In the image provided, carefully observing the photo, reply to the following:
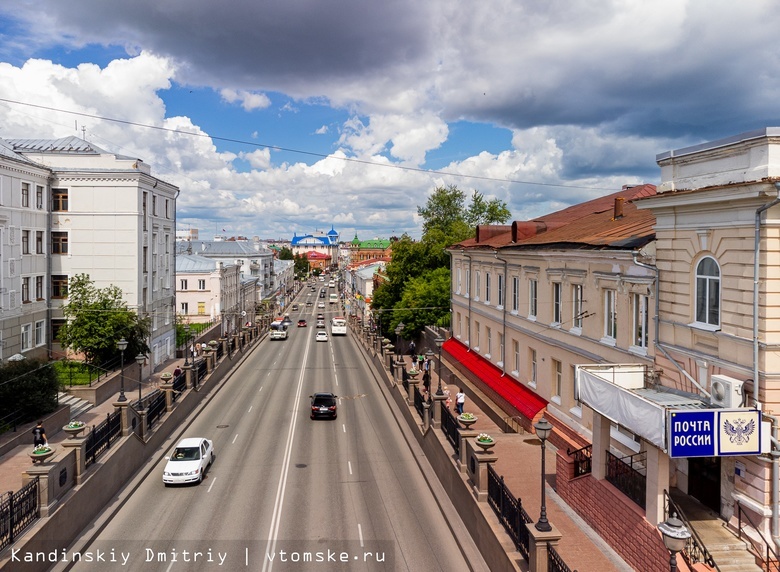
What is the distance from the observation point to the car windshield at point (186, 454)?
68.2 feet

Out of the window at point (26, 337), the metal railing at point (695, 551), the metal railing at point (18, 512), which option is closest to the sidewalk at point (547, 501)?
the metal railing at point (695, 551)

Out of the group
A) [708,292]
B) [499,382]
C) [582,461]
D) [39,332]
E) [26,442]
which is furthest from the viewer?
[39,332]

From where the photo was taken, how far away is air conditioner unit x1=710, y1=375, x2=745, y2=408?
11.8m

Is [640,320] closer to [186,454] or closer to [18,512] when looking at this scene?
[186,454]

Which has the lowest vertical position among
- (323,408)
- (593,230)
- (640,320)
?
(323,408)

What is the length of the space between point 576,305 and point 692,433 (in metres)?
10.9

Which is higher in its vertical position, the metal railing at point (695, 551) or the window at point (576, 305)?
the window at point (576, 305)

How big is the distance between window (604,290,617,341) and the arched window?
4.86 m

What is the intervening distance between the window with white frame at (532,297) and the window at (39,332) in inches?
1197

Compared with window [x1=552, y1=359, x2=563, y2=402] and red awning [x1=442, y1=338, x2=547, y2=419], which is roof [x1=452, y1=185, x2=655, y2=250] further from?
red awning [x1=442, y1=338, x2=547, y2=419]

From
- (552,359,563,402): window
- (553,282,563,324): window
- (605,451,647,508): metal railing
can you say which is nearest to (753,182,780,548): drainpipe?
(605,451,647,508): metal railing

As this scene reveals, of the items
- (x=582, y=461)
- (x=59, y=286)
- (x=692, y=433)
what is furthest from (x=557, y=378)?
(x=59, y=286)

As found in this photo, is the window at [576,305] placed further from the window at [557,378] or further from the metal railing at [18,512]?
the metal railing at [18,512]

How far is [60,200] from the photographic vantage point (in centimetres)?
3938
